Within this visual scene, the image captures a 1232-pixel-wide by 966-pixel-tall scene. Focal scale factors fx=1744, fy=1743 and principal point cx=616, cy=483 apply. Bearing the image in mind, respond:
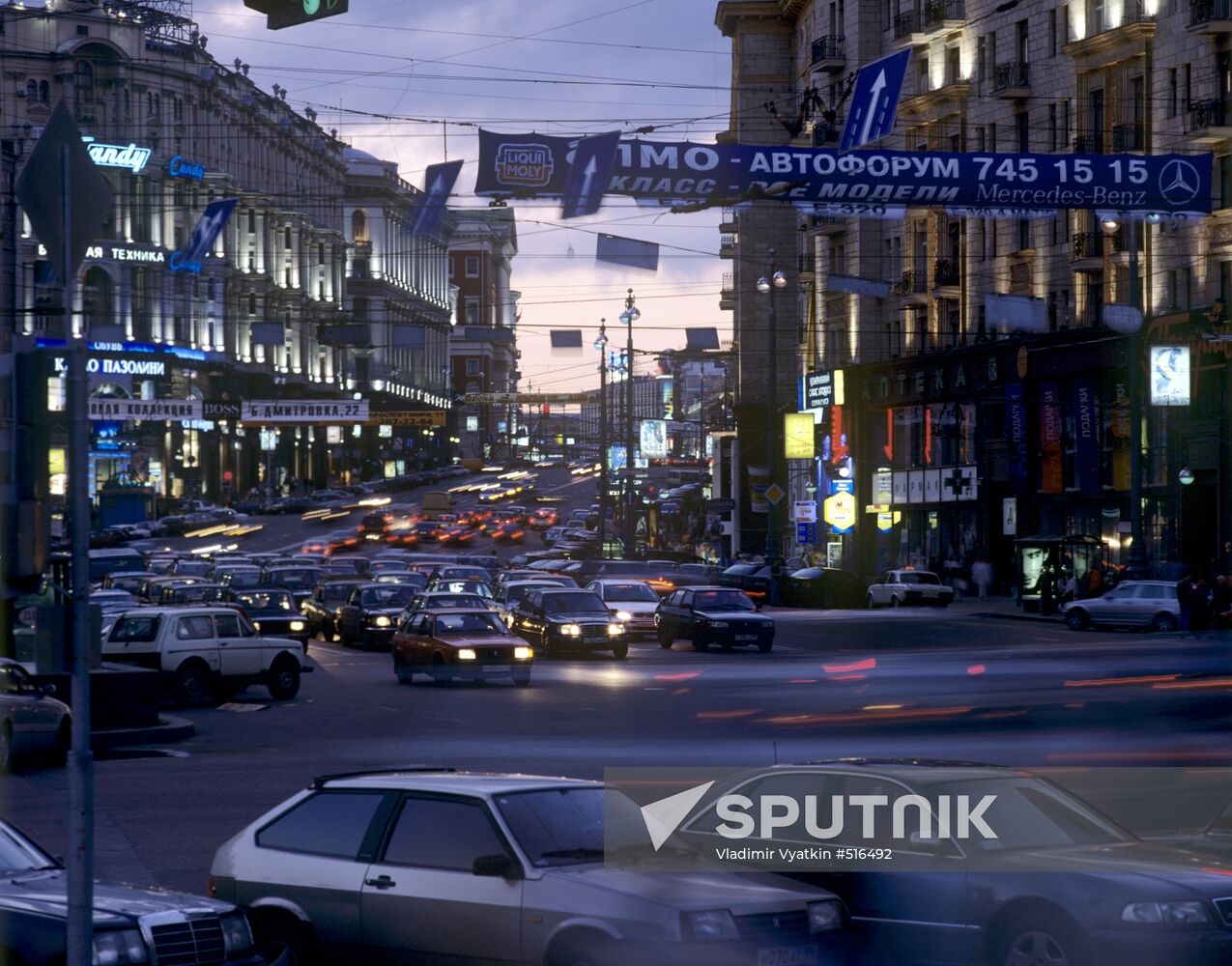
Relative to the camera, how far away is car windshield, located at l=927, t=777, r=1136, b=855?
9344 millimetres

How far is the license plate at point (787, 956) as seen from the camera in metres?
8.20

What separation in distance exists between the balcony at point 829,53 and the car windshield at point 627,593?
3487cm

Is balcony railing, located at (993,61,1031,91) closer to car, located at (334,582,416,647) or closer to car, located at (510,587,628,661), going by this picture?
car, located at (510,587,628,661)

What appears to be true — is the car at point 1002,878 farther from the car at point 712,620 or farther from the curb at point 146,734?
the car at point 712,620

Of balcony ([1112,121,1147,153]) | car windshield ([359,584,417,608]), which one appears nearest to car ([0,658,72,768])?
car windshield ([359,584,417,608])

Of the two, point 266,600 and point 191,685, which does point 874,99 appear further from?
point 266,600

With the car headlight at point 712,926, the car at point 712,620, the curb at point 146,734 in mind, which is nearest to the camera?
the car headlight at point 712,926

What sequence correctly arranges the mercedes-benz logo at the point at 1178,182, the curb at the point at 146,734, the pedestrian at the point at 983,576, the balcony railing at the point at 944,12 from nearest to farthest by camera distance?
the curb at the point at 146,734 → the mercedes-benz logo at the point at 1178,182 → the pedestrian at the point at 983,576 → the balcony railing at the point at 944,12

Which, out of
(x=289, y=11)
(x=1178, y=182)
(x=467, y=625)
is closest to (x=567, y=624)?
(x=467, y=625)

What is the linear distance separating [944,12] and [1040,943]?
197ft

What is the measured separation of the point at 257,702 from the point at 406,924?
2171 centimetres

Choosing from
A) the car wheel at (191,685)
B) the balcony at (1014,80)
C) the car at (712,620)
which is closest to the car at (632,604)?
the car at (712,620)

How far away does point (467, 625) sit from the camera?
109 feet

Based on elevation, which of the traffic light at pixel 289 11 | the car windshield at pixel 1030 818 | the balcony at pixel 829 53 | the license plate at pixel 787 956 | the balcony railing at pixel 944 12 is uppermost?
the balcony at pixel 829 53
